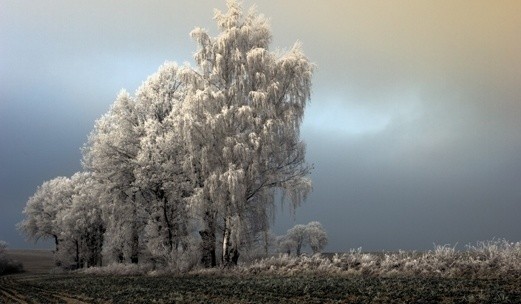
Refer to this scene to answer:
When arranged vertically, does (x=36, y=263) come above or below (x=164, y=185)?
below

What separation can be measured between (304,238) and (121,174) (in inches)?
1484

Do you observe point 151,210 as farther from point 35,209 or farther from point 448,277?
point 35,209

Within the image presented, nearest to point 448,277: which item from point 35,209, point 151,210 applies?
point 151,210

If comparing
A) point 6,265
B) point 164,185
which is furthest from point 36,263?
point 164,185

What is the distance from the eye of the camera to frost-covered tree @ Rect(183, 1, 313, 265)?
125 ft

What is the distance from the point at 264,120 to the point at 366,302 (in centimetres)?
2405

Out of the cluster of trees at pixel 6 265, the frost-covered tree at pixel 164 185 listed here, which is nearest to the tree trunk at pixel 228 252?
the frost-covered tree at pixel 164 185

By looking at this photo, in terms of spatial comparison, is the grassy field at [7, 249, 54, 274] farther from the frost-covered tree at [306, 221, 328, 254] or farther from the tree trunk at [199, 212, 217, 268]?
the tree trunk at [199, 212, 217, 268]

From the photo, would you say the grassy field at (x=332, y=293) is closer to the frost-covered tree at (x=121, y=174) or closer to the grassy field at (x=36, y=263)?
the frost-covered tree at (x=121, y=174)

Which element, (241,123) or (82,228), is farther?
(82,228)

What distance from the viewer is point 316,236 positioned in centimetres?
7675

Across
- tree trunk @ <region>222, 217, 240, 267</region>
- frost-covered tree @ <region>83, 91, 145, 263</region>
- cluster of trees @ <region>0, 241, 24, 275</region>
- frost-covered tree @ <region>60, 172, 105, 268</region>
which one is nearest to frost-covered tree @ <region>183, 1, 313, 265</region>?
tree trunk @ <region>222, 217, 240, 267</region>

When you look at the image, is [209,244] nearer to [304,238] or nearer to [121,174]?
[121,174]

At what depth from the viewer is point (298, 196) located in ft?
129
